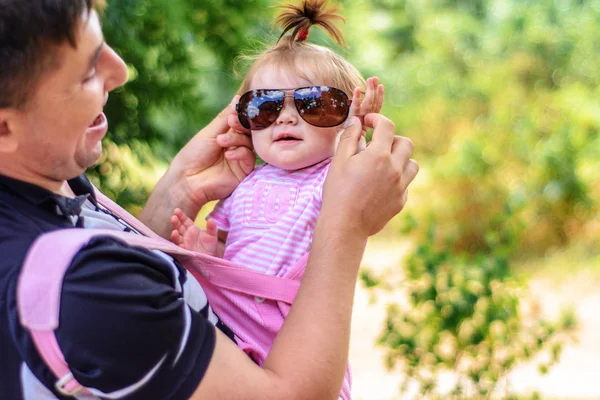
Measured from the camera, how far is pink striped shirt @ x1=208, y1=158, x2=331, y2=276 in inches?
76.7

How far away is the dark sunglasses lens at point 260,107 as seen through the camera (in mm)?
2068

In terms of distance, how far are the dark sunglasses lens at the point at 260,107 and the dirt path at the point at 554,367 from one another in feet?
9.01

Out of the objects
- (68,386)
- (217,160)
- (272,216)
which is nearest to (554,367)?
(217,160)

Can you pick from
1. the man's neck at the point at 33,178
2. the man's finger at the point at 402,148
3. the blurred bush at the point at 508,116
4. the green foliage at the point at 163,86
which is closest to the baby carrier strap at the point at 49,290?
the man's neck at the point at 33,178

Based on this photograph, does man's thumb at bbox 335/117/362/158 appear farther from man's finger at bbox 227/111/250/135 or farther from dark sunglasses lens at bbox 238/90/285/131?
man's finger at bbox 227/111/250/135

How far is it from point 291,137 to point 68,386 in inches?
38.8

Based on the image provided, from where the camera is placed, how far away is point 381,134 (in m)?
1.78

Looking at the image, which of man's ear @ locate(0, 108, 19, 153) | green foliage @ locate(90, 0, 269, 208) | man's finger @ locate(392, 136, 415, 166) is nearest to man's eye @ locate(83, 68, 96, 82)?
man's ear @ locate(0, 108, 19, 153)

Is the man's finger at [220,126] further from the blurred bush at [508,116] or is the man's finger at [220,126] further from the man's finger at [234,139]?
the blurred bush at [508,116]

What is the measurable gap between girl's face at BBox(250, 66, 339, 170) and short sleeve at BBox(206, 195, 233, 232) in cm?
18

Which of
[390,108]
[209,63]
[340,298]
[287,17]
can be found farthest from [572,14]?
[340,298]

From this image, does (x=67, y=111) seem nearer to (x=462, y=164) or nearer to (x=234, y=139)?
(x=234, y=139)

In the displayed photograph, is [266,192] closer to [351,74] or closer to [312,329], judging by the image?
[351,74]

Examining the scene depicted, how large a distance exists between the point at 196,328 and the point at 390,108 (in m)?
9.36
